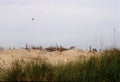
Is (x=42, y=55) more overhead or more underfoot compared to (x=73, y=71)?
more overhead

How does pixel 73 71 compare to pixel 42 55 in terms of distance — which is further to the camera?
pixel 42 55

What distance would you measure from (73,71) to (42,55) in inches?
73.4

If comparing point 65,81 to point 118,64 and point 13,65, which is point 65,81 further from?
point 118,64

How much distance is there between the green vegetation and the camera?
33.9ft

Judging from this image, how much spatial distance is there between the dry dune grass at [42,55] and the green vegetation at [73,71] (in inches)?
24.2

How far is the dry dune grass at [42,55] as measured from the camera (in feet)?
40.0

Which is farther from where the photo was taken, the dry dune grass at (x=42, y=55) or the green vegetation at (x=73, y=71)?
the dry dune grass at (x=42, y=55)

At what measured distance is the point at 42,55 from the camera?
43.0 ft

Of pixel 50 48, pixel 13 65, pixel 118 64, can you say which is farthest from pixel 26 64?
pixel 50 48

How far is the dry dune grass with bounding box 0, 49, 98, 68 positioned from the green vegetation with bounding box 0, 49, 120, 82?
2.02 feet

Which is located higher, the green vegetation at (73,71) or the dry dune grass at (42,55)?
the dry dune grass at (42,55)

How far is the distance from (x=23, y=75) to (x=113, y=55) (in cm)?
352

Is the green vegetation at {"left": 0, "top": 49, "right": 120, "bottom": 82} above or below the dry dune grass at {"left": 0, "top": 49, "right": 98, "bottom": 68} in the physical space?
below

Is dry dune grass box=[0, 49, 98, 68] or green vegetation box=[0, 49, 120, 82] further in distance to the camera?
dry dune grass box=[0, 49, 98, 68]
